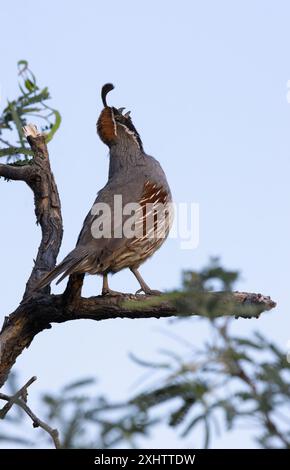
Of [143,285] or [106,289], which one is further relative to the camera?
[143,285]

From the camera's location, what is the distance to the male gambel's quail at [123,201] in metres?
8.39

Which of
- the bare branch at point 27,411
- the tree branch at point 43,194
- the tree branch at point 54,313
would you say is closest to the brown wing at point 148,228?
the tree branch at point 43,194

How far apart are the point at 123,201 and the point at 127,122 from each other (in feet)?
6.28

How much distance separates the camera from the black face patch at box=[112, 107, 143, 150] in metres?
10.5

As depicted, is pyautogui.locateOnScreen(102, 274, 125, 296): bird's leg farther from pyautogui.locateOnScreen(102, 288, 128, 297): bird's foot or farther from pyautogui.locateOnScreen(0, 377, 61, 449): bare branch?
pyautogui.locateOnScreen(0, 377, 61, 449): bare branch

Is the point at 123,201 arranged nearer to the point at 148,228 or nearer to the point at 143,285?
the point at 148,228

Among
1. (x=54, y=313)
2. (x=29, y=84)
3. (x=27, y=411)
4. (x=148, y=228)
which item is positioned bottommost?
(x=27, y=411)

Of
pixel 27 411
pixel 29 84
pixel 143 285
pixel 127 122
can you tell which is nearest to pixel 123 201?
pixel 143 285

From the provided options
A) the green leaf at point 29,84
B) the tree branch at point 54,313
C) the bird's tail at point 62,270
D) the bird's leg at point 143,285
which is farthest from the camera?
the bird's leg at point 143,285

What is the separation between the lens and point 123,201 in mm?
9156

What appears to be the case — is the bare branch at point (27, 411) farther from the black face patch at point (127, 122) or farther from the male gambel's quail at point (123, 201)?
the black face patch at point (127, 122)
